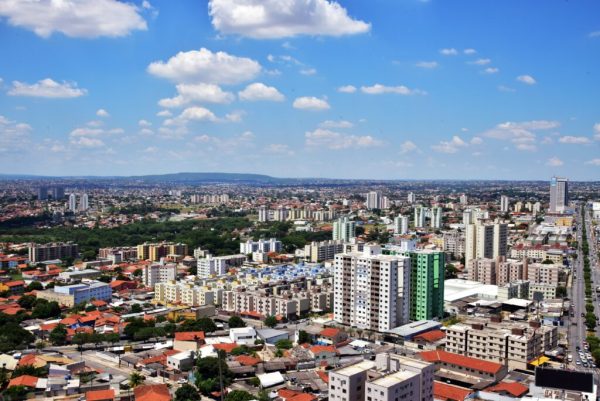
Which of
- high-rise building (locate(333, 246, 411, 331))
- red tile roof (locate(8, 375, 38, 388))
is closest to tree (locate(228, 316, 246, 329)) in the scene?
high-rise building (locate(333, 246, 411, 331))

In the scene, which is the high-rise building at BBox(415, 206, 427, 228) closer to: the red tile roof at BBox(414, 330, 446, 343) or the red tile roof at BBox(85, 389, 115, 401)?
the red tile roof at BBox(414, 330, 446, 343)

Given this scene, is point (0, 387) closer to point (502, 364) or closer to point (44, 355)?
point (44, 355)

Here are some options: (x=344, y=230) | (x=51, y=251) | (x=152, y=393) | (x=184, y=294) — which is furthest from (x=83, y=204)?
(x=152, y=393)

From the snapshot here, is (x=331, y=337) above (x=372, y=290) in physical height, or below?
below

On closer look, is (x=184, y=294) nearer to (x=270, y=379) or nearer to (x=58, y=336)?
(x=58, y=336)

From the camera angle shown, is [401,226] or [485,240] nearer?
[485,240]

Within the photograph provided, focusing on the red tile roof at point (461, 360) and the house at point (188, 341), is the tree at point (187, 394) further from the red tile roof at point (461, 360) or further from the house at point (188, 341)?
the red tile roof at point (461, 360)
